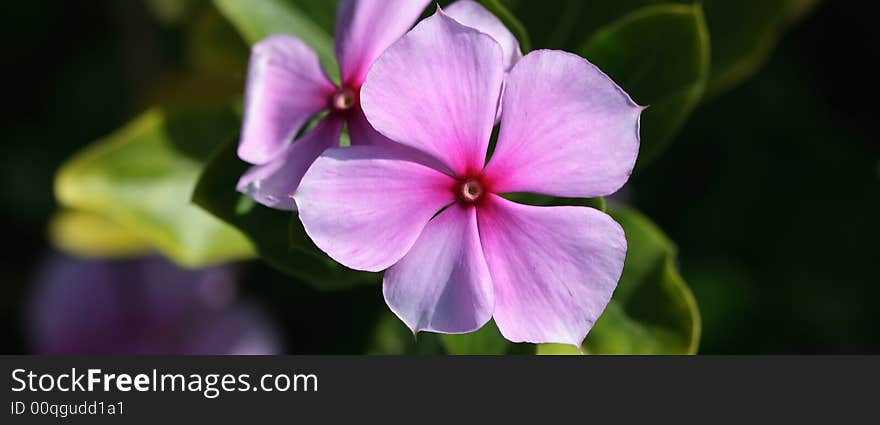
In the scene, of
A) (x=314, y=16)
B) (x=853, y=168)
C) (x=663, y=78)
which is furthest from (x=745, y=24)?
Answer: (x=853, y=168)

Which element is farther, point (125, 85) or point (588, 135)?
point (125, 85)

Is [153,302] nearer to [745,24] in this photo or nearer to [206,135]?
[206,135]

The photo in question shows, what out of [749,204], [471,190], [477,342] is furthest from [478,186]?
[749,204]

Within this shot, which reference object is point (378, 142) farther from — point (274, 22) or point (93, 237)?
point (93, 237)

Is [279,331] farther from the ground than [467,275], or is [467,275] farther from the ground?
[279,331]

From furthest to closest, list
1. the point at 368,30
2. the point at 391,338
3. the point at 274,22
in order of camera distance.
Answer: the point at 391,338 < the point at 274,22 < the point at 368,30

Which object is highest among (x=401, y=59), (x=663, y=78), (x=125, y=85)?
(x=125, y=85)

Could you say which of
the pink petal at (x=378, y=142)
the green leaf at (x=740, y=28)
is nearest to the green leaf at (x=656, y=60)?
the green leaf at (x=740, y=28)
